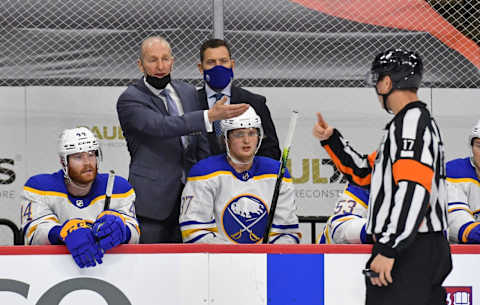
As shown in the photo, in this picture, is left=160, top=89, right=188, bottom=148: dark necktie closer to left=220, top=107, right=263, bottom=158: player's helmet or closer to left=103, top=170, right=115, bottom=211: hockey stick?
left=220, top=107, right=263, bottom=158: player's helmet

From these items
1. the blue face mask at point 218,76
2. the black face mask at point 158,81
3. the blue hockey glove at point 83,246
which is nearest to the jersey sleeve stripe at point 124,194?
the blue hockey glove at point 83,246

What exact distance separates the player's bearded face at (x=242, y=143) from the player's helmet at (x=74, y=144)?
0.65 m

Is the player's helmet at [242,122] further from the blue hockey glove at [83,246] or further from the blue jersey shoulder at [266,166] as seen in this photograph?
Result: the blue hockey glove at [83,246]

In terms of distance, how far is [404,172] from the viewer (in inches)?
95.8

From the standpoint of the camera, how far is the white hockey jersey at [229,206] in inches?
141

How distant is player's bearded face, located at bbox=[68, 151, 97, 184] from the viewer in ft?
11.3

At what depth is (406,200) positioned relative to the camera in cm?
241

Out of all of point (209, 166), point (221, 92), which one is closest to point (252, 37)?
point (221, 92)

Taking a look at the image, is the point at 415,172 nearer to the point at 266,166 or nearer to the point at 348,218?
the point at 348,218

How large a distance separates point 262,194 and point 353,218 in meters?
0.44

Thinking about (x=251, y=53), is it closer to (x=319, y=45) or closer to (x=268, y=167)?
(x=319, y=45)

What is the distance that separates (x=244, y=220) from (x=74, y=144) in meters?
0.86

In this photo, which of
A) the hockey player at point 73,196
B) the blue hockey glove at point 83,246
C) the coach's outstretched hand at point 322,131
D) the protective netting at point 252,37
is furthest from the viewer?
the protective netting at point 252,37

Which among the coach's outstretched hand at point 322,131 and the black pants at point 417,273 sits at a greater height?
the coach's outstretched hand at point 322,131
